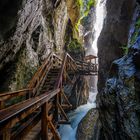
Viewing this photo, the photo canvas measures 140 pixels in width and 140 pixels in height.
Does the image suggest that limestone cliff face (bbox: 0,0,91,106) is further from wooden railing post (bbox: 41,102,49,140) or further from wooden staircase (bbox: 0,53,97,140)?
wooden railing post (bbox: 41,102,49,140)

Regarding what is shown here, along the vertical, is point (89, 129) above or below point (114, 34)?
below

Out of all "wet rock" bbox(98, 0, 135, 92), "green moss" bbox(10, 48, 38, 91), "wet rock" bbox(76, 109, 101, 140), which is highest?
"wet rock" bbox(98, 0, 135, 92)

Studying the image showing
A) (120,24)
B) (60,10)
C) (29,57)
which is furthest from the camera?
(60,10)

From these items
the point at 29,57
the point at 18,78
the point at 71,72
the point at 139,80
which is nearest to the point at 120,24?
the point at 71,72

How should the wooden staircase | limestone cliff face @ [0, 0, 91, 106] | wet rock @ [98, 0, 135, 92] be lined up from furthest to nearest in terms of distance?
1. wet rock @ [98, 0, 135, 92]
2. limestone cliff face @ [0, 0, 91, 106]
3. the wooden staircase

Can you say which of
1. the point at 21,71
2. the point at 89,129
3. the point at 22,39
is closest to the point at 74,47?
the point at 89,129

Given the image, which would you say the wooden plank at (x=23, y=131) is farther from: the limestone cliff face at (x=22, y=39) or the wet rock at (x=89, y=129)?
the wet rock at (x=89, y=129)

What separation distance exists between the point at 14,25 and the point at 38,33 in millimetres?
4371

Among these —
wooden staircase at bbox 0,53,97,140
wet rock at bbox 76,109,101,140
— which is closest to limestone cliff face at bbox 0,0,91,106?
wooden staircase at bbox 0,53,97,140

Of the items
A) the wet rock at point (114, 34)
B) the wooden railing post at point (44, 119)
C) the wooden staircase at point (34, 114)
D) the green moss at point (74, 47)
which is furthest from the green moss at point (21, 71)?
the green moss at point (74, 47)

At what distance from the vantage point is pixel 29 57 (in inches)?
367

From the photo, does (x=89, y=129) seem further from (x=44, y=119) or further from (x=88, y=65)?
(x=88, y=65)

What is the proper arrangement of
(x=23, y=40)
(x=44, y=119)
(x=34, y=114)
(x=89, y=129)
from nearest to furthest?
(x=44, y=119), (x=34, y=114), (x=23, y=40), (x=89, y=129)

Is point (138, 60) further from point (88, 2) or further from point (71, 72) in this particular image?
point (88, 2)
